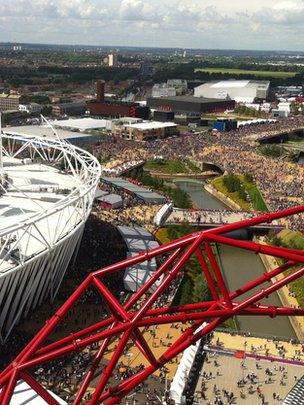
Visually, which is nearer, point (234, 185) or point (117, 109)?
point (234, 185)

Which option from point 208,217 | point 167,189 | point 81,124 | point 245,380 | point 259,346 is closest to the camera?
point 245,380

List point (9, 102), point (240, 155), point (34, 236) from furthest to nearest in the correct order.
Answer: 1. point (9, 102)
2. point (240, 155)
3. point (34, 236)

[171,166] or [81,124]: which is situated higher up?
[81,124]

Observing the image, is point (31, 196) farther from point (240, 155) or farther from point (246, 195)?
point (240, 155)

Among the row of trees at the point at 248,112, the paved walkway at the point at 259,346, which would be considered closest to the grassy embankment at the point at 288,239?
the paved walkway at the point at 259,346

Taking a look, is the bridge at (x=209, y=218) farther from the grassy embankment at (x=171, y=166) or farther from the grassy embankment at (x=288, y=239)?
the grassy embankment at (x=171, y=166)

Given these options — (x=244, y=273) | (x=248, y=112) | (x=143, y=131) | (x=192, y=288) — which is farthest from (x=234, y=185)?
(x=248, y=112)

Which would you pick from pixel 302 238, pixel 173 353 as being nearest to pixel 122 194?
pixel 302 238
